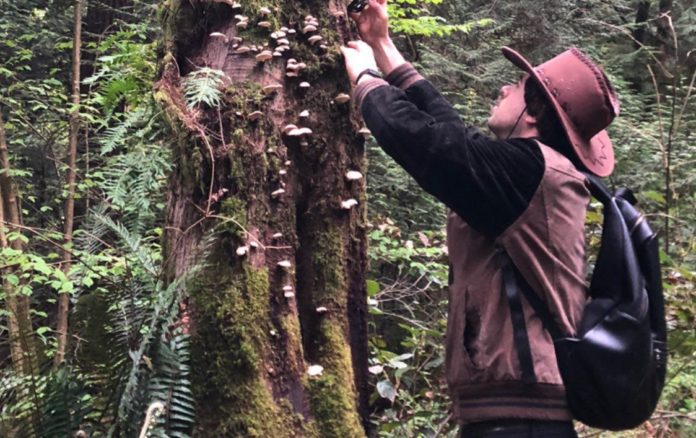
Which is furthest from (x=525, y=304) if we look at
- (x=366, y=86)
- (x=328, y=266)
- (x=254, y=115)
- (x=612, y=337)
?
(x=254, y=115)

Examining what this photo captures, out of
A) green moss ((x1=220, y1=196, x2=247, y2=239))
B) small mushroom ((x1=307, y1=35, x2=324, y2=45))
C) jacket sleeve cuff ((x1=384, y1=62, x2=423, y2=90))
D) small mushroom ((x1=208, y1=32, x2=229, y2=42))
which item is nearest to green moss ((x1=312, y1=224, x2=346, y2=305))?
green moss ((x1=220, y1=196, x2=247, y2=239))

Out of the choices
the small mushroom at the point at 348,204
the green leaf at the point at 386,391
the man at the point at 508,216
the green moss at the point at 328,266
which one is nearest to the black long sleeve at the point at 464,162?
the man at the point at 508,216

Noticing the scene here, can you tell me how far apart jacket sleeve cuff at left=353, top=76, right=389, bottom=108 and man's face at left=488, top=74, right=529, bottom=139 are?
52 cm

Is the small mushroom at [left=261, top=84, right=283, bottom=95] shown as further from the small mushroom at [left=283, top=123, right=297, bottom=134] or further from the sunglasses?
the sunglasses

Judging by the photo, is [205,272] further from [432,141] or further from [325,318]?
[432,141]

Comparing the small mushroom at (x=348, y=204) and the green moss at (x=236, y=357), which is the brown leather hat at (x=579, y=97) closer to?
the small mushroom at (x=348, y=204)

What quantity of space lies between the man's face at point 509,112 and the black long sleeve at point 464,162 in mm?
256

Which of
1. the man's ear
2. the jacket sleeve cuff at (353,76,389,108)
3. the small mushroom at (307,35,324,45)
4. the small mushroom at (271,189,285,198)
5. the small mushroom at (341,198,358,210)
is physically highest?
the small mushroom at (307,35,324,45)

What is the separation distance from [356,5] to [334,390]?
1.77 metres

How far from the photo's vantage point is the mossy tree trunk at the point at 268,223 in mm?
A: 2553

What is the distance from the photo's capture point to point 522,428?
7.47 feet

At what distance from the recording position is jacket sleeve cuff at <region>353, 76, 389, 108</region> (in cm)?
253

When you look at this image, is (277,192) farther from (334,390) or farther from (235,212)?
(334,390)

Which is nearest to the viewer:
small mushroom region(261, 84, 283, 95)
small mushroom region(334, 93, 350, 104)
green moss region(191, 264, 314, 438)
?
green moss region(191, 264, 314, 438)
